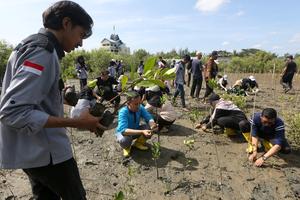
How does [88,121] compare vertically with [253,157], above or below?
above

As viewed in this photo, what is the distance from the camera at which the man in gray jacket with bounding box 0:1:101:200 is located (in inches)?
48.4

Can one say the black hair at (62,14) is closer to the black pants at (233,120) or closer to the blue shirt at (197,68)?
the black pants at (233,120)

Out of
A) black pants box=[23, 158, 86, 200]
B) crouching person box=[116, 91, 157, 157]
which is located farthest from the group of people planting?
crouching person box=[116, 91, 157, 157]

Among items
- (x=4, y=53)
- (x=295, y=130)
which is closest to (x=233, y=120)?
(x=295, y=130)

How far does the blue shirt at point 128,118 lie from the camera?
409 centimetres

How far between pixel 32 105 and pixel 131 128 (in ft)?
10.0

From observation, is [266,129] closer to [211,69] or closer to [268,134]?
[268,134]

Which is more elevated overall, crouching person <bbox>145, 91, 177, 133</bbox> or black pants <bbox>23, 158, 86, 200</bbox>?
black pants <bbox>23, 158, 86, 200</bbox>

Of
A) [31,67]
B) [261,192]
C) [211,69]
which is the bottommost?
[261,192]

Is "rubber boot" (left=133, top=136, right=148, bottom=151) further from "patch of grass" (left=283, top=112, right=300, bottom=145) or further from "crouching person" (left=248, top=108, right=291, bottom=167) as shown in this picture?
"patch of grass" (left=283, top=112, right=300, bottom=145)

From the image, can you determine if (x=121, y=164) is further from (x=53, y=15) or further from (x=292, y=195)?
(x=53, y=15)

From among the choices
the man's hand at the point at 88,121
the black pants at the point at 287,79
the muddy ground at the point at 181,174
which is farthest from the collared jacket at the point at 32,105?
the black pants at the point at 287,79

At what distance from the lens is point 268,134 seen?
13.6 feet

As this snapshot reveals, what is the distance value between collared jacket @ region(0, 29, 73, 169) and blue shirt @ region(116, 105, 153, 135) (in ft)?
8.35
